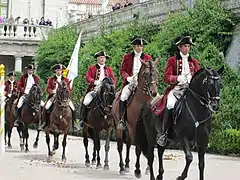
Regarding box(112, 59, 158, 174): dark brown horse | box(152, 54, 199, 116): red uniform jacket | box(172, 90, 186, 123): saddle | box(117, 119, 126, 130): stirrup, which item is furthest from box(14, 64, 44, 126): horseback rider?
box(172, 90, 186, 123): saddle

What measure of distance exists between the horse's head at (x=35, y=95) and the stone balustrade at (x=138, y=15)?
7.83m

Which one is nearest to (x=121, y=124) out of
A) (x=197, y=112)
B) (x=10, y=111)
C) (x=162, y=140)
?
(x=162, y=140)

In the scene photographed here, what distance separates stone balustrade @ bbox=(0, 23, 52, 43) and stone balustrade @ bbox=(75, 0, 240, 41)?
10.3m

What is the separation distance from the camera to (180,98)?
1148 centimetres

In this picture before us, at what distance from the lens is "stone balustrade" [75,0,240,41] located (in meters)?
26.7

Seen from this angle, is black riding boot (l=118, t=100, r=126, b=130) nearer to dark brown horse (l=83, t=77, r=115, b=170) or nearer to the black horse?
dark brown horse (l=83, t=77, r=115, b=170)

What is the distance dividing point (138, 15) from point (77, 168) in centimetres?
1530

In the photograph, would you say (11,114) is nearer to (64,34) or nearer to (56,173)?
(56,173)

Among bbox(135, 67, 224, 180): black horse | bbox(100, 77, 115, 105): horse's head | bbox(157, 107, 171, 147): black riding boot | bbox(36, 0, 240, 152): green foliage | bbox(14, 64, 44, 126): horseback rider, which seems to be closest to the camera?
bbox(135, 67, 224, 180): black horse

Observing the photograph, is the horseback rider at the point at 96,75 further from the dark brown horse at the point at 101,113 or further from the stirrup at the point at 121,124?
the stirrup at the point at 121,124

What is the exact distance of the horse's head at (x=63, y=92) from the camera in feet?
54.6

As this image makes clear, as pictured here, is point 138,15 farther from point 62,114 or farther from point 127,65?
point 127,65

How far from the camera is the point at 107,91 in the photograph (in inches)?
603

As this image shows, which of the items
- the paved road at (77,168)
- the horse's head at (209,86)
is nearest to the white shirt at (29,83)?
the paved road at (77,168)
